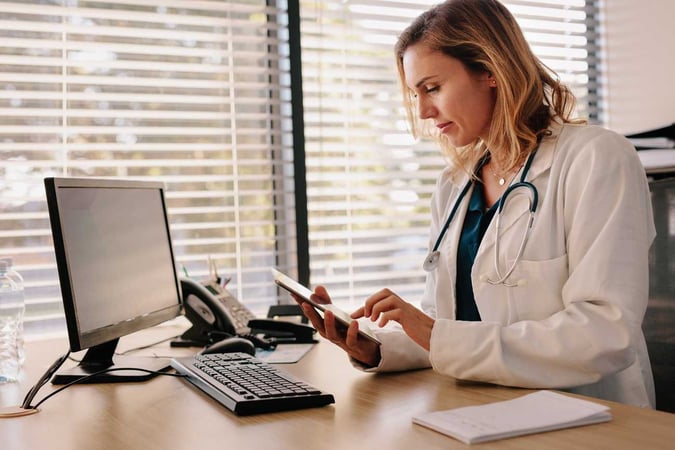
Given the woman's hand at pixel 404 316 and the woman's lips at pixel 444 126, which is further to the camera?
the woman's lips at pixel 444 126

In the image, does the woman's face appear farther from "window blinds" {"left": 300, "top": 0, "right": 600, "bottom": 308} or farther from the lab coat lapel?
"window blinds" {"left": 300, "top": 0, "right": 600, "bottom": 308}

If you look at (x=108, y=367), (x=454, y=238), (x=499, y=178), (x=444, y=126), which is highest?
(x=444, y=126)

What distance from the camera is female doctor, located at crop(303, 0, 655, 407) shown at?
1.42 m

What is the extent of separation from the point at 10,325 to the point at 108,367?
17.2 inches

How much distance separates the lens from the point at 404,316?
1.48 meters

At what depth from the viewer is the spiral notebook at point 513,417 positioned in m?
1.08

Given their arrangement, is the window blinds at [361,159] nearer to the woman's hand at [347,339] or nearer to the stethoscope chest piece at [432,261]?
the stethoscope chest piece at [432,261]

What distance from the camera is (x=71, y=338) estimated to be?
4.69 feet

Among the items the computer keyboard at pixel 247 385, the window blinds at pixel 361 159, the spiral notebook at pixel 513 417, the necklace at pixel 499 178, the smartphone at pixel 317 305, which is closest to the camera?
the spiral notebook at pixel 513 417

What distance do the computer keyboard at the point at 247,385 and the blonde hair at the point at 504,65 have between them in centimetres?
78

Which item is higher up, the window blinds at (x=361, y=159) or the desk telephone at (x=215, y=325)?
the window blinds at (x=361, y=159)

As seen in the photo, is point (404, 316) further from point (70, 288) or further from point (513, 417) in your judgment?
point (70, 288)

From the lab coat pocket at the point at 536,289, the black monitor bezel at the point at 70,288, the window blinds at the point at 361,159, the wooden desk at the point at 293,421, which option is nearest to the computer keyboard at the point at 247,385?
the wooden desk at the point at 293,421

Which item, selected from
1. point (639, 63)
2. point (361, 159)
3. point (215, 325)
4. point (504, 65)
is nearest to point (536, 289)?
point (504, 65)
